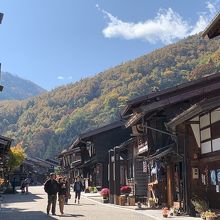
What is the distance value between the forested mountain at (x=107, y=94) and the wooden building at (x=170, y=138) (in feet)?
377

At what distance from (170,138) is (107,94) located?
483ft

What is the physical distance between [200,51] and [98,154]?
413 feet

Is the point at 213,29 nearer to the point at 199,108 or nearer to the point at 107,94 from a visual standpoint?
the point at 199,108

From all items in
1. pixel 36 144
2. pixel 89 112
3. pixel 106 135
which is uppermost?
pixel 89 112

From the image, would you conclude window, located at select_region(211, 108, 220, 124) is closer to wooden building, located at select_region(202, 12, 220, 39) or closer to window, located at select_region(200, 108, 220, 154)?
window, located at select_region(200, 108, 220, 154)

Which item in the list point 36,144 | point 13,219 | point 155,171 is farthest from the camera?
point 36,144

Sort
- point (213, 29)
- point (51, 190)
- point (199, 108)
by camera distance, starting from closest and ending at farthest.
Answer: point (213, 29) → point (199, 108) → point (51, 190)

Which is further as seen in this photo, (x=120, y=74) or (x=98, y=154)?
(x=120, y=74)

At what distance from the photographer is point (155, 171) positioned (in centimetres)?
2639

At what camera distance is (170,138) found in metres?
25.5

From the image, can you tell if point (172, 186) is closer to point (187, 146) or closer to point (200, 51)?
point (187, 146)

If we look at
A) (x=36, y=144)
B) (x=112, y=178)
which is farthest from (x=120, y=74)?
(x=112, y=178)

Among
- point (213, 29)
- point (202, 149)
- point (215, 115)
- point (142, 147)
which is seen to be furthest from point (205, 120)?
point (142, 147)

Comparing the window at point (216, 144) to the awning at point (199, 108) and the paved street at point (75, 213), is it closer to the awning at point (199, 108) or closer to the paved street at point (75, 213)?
the awning at point (199, 108)
